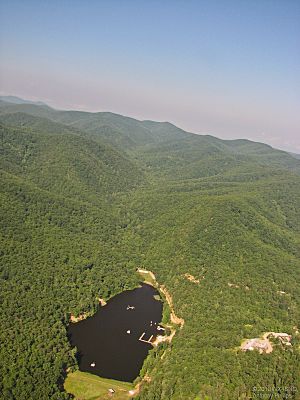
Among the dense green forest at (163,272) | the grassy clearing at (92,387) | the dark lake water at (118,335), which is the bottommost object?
the grassy clearing at (92,387)

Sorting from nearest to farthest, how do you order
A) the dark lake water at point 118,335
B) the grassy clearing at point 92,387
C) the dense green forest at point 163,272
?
the grassy clearing at point 92,387 < the dense green forest at point 163,272 < the dark lake water at point 118,335

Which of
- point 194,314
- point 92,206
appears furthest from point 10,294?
point 92,206

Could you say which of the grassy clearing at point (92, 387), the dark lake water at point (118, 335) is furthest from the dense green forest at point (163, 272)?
the dark lake water at point (118, 335)

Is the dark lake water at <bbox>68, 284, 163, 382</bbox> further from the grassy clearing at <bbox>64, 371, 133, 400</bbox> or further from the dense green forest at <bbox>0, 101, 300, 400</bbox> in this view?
the dense green forest at <bbox>0, 101, 300, 400</bbox>

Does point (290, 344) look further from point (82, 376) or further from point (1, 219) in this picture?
point (1, 219)

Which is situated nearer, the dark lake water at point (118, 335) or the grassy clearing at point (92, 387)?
the grassy clearing at point (92, 387)

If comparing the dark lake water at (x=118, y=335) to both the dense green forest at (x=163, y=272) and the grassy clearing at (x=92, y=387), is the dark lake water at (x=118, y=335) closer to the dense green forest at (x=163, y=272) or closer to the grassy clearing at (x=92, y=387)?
the grassy clearing at (x=92, y=387)
